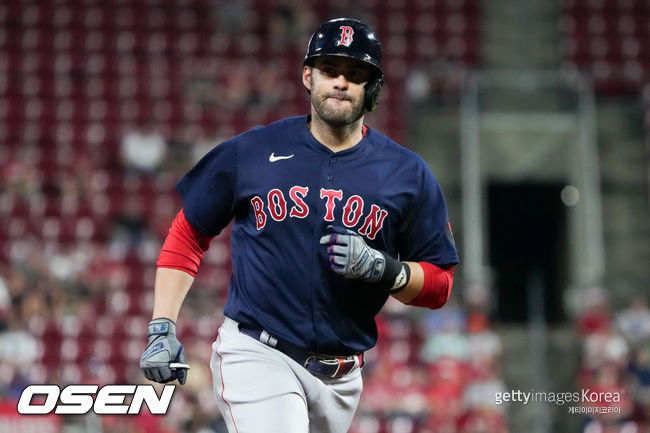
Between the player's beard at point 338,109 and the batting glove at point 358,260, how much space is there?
0.36 m

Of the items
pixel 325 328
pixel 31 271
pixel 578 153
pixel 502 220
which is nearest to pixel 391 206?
pixel 325 328

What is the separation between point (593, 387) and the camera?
8742 mm

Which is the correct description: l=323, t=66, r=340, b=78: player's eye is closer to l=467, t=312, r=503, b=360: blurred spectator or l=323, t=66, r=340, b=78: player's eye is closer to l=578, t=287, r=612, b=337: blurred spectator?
l=467, t=312, r=503, b=360: blurred spectator

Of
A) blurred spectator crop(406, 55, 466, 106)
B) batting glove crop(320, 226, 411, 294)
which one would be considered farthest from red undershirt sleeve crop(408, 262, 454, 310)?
blurred spectator crop(406, 55, 466, 106)

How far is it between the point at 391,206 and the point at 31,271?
737 cm

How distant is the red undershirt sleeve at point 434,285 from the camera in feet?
10.6

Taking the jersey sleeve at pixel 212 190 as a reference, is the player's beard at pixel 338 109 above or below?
above

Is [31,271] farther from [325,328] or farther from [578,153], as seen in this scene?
[325,328]

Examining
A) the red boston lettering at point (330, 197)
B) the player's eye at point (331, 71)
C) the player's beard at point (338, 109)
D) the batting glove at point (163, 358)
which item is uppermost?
the player's eye at point (331, 71)

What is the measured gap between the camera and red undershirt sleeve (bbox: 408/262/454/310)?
3242mm

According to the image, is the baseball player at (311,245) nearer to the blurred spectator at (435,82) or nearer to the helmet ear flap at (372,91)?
the helmet ear flap at (372,91)

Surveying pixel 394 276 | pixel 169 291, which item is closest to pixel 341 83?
pixel 394 276

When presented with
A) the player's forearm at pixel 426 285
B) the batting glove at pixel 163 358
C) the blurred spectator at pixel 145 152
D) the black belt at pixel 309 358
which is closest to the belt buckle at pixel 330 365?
the black belt at pixel 309 358

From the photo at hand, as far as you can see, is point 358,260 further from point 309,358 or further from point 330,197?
point 309,358
